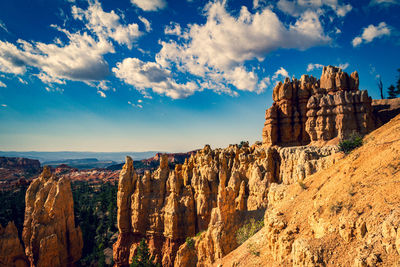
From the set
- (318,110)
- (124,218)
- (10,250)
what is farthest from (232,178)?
(10,250)

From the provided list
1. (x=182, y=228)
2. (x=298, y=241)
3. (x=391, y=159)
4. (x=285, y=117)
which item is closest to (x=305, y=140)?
(x=285, y=117)

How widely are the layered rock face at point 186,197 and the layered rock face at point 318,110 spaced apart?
30.2 ft

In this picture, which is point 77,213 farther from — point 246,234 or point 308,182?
point 308,182

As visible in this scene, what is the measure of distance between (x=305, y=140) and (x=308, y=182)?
33223 mm

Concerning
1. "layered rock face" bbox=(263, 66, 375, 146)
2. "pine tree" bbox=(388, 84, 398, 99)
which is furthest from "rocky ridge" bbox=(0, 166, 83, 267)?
"pine tree" bbox=(388, 84, 398, 99)

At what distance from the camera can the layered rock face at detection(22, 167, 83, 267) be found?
32844 mm

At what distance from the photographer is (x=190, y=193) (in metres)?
37.5

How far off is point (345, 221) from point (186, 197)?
97.6ft

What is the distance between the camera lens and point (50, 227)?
34.3m

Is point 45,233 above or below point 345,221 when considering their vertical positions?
below

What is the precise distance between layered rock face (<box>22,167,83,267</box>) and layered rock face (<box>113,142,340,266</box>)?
7.79m

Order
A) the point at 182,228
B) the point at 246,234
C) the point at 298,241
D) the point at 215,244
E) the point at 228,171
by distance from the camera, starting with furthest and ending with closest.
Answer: the point at 228,171 → the point at 182,228 → the point at 215,244 → the point at 246,234 → the point at 298,241

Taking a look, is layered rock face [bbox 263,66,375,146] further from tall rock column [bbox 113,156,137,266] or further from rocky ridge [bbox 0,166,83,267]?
rocky ridge [bbox 0,166,83,267]

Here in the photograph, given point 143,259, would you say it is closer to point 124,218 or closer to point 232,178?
point 124,218
